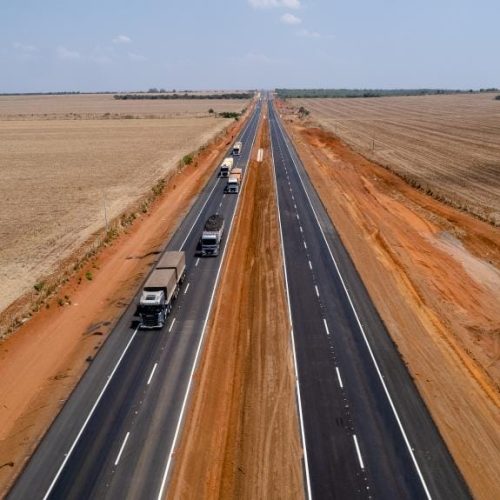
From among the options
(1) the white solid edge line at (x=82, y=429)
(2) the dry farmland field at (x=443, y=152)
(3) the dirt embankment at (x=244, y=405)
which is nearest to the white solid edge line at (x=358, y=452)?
(3) the dirt embankment at (x=244, y=405)

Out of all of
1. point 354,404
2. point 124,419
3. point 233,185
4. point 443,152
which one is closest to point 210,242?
point 124,419

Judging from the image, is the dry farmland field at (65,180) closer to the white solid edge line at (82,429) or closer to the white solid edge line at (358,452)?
the white solid edge line at (82,429)

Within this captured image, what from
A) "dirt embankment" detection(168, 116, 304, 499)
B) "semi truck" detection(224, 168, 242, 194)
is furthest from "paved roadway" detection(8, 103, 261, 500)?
"semi truck" detection(224, 168, 242, 194)

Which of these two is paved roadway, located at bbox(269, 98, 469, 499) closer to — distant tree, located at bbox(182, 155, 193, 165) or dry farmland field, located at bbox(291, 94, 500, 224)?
dry farmland field, located at bbox(291, 94, 500, 224)

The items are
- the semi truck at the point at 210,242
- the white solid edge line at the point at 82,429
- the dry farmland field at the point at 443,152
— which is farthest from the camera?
the dry farmland field at the point at 443,152

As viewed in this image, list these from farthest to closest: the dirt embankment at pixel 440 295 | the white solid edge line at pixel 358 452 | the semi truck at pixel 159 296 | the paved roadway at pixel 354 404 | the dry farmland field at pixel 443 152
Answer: the dry farmland field at pixel 443 152
the semi truck at pixel 159 296
the dirt embankment at pixel 440 295
the white solid edge line at pixel 358 452
the paved roadway at pixel 354 404

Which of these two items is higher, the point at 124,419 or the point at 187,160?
the point at 124,419

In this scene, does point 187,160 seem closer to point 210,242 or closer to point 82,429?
point 210,242
